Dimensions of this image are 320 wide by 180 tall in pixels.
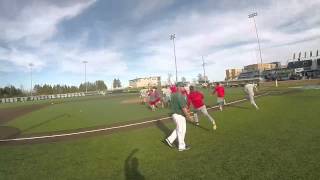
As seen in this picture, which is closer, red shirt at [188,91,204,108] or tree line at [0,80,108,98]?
red shirt at [188,91,204,108]

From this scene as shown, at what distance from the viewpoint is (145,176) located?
23.7 ft

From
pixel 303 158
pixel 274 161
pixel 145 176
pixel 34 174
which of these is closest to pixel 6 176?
pixel 34 174

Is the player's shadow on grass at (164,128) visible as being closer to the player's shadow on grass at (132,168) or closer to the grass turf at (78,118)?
the grass turf at (78,118)

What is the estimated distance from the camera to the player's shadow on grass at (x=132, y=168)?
7265 millimetres

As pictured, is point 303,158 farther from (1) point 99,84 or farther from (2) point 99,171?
(1) point 99,84

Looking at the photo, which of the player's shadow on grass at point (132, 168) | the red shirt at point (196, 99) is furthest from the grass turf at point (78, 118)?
the player's shadow on grass at point (132, 168)

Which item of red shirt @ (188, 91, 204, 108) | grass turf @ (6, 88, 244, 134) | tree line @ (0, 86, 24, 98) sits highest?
tree line @ (0, 86, 24, 98)

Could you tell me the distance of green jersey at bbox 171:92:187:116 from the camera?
31.8 ft

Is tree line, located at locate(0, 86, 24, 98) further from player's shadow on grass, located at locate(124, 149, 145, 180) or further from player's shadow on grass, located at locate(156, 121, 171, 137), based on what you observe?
player's shadow on grass, located at locate(124, 149, 145, 180)

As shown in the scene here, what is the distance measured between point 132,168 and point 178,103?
270 cm

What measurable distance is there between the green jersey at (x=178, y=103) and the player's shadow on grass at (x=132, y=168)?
2.01 meters

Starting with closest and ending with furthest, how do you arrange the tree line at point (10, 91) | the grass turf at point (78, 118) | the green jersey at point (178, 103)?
the green jersey at point (178, 103), the grass turf at point (78, 118), the tree line at point (10, 91)

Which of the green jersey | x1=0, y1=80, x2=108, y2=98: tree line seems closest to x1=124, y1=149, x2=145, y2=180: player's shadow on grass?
the green jersey

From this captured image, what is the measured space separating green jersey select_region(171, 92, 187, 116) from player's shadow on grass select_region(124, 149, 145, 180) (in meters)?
2.01
